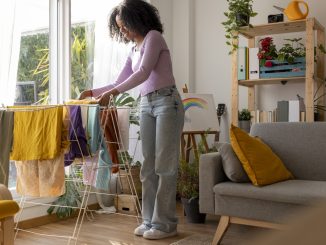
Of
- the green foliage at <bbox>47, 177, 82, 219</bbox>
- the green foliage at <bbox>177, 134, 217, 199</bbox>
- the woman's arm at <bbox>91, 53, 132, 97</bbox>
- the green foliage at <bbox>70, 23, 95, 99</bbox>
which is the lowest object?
the green foliage at <bbox>47, 177, 82, 219</bbox>

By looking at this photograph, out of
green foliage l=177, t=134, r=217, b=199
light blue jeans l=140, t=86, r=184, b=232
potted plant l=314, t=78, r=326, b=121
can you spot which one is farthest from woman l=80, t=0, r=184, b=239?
potted plant l=314, t=78, r=326, b=121

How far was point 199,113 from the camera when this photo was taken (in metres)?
4.06

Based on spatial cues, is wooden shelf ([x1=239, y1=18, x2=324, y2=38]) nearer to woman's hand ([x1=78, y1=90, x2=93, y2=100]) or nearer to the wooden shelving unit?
the wooden shelving unit

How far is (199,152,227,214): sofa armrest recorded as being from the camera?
261 cm

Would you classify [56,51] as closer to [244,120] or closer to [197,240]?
[244,120]

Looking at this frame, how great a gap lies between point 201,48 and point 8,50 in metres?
2.44

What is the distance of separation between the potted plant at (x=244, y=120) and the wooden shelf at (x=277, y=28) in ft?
2.71

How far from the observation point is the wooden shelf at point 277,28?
386 centimetres

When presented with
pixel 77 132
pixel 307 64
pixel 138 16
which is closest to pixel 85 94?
pixel 77 132

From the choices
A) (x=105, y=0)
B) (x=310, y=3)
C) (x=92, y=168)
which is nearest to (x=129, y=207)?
(x=92, y=168)

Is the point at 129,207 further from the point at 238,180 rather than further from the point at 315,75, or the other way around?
the point at 315,75

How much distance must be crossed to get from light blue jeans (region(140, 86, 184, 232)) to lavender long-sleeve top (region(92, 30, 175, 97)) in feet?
0.20

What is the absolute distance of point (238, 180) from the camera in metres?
2.59

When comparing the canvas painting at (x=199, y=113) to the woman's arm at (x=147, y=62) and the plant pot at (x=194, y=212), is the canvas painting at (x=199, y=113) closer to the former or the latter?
the plant pot at (x=194, y=212)
